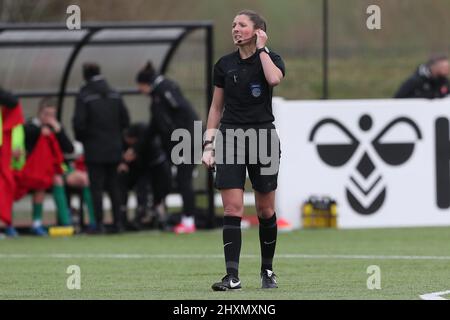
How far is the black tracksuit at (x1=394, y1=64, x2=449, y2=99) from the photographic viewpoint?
68.0ft

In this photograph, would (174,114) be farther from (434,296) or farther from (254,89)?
(434,296)

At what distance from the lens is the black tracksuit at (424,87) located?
2073 centimetres

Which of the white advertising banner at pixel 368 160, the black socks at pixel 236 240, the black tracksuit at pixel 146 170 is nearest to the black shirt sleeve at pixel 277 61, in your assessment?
the black socks at pixel 236 240

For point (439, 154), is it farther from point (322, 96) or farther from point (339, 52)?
point (339, 52)

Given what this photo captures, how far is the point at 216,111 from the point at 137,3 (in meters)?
26.9

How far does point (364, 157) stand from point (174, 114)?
2.64 metres

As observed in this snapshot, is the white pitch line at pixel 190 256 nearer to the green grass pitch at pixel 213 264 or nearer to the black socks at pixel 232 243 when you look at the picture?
the green grass pitch at pixel 213 264

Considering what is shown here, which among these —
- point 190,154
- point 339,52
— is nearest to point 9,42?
point 190,154

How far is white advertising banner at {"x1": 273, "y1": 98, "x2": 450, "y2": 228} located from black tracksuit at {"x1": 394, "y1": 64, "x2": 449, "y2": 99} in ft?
3.02

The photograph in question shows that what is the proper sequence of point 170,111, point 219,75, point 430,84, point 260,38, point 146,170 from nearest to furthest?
point 260,38
point 219,75
point 170,111
point 146,170
point 430,84

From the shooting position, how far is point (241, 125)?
1130cm

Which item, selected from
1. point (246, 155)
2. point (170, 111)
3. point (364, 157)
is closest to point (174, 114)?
point (170, 111)

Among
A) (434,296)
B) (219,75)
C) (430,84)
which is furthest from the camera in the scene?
(430,84)
